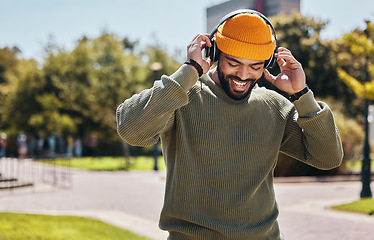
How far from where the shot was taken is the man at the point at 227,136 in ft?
6.73

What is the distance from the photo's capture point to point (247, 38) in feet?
6.82

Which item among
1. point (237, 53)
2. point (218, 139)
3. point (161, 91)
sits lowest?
point (218, 139)

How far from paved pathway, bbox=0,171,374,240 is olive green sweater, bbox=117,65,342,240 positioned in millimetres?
6146

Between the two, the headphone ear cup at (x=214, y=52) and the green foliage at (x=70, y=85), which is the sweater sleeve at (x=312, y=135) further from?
the green foliage at (x=70, y=85)

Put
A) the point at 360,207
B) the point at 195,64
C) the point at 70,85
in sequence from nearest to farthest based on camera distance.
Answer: the point at 195,64
the point at 360,207
the point at 70,85

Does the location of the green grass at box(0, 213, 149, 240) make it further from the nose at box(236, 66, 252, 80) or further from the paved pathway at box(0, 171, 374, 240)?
the nose at box(236, 66, 252, 80)

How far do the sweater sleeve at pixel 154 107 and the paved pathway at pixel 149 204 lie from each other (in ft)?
20.8

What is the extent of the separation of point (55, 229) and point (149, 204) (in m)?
4.99

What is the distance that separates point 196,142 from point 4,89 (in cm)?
4508

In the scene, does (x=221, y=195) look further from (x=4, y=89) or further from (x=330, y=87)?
(x=4, y=89)

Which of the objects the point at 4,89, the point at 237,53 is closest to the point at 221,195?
the point at 237,53

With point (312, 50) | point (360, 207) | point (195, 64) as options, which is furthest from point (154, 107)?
point (312, 50)

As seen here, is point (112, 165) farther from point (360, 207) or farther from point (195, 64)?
point (195, 64)

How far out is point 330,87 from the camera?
26.5 m
